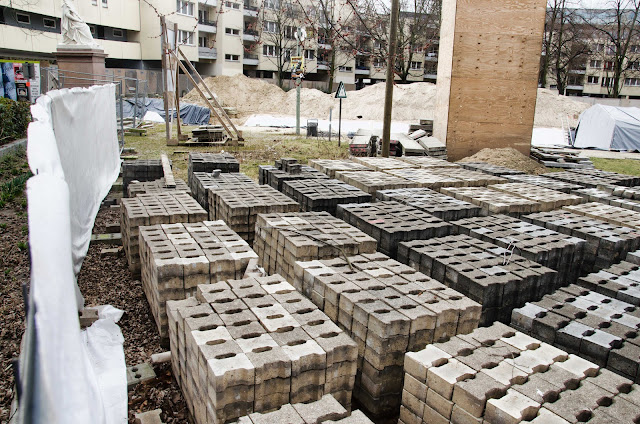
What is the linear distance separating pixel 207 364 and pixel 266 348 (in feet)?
1.50

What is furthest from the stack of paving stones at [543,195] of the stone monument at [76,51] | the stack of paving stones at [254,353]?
the stone monument at [76,51]

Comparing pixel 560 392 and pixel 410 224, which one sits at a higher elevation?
pixel 410 224

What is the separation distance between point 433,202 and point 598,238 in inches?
97.8

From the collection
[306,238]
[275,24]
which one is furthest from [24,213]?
[275,24]

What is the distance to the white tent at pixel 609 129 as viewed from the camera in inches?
999

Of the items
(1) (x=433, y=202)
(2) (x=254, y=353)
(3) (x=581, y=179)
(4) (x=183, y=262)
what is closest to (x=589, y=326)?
(2) (x=254, y=353)

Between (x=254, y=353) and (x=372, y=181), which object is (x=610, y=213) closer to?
(x=372, y=181)

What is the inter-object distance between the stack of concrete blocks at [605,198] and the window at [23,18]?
4529 cm

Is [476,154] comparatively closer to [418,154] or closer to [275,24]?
[418,154]

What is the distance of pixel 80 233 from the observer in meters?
6.78

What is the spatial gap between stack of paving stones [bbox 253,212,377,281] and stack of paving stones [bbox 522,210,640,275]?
3.18m

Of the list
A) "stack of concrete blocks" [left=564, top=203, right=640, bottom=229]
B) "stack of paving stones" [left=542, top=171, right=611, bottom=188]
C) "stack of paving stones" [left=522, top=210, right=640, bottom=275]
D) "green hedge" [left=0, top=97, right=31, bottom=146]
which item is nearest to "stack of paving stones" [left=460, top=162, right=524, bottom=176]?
"stack of paving stones" [left=542, top=171, right=611, bottom=188]

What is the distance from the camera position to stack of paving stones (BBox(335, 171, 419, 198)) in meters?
9.20

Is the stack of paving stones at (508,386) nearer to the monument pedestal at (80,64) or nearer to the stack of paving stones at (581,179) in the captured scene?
the stack of paving stones at (581,179)
